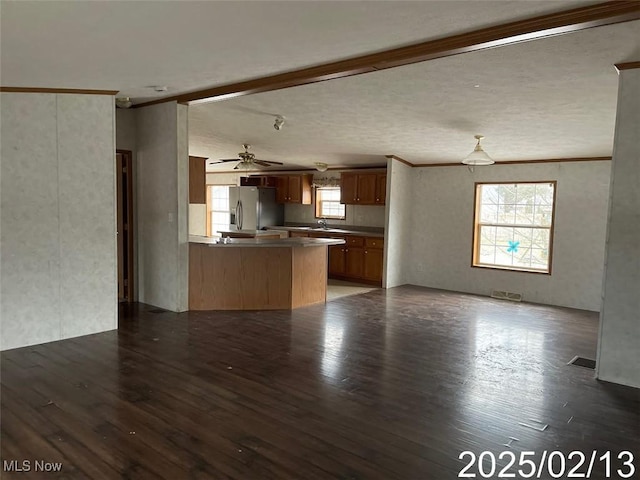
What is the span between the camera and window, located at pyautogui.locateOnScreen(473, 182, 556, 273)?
6.84 metres

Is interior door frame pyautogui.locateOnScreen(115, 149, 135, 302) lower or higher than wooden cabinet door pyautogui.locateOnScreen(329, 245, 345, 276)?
higher

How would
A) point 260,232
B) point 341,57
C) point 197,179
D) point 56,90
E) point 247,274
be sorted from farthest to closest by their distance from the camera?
point 260,232 → point 197,179 → point 247,274 → point 56,90 → point 341,57

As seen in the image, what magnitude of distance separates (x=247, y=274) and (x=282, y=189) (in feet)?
13.8

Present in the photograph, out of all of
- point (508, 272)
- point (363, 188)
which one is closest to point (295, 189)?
point (363, 188)

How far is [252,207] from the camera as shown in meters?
9.52

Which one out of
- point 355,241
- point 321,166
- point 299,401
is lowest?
point 299,401

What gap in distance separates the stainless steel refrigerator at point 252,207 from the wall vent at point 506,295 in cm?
472

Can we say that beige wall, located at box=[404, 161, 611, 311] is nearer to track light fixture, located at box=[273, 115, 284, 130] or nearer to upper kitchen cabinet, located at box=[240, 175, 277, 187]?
upper kitchen cabinet, located at box=[240, 175, 277, 187]

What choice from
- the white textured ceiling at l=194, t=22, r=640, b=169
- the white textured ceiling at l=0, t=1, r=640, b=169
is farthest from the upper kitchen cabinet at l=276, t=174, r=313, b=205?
the white textured ceiling at l=0, t=1, r=640, b=169

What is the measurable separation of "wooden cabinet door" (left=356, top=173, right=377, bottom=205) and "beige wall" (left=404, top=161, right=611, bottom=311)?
70cm

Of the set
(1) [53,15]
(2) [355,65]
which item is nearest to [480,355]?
(2) [355,65]

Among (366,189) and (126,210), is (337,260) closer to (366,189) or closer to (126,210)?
(366,189)

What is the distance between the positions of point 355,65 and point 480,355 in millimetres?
2754

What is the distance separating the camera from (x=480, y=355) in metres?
4.24
